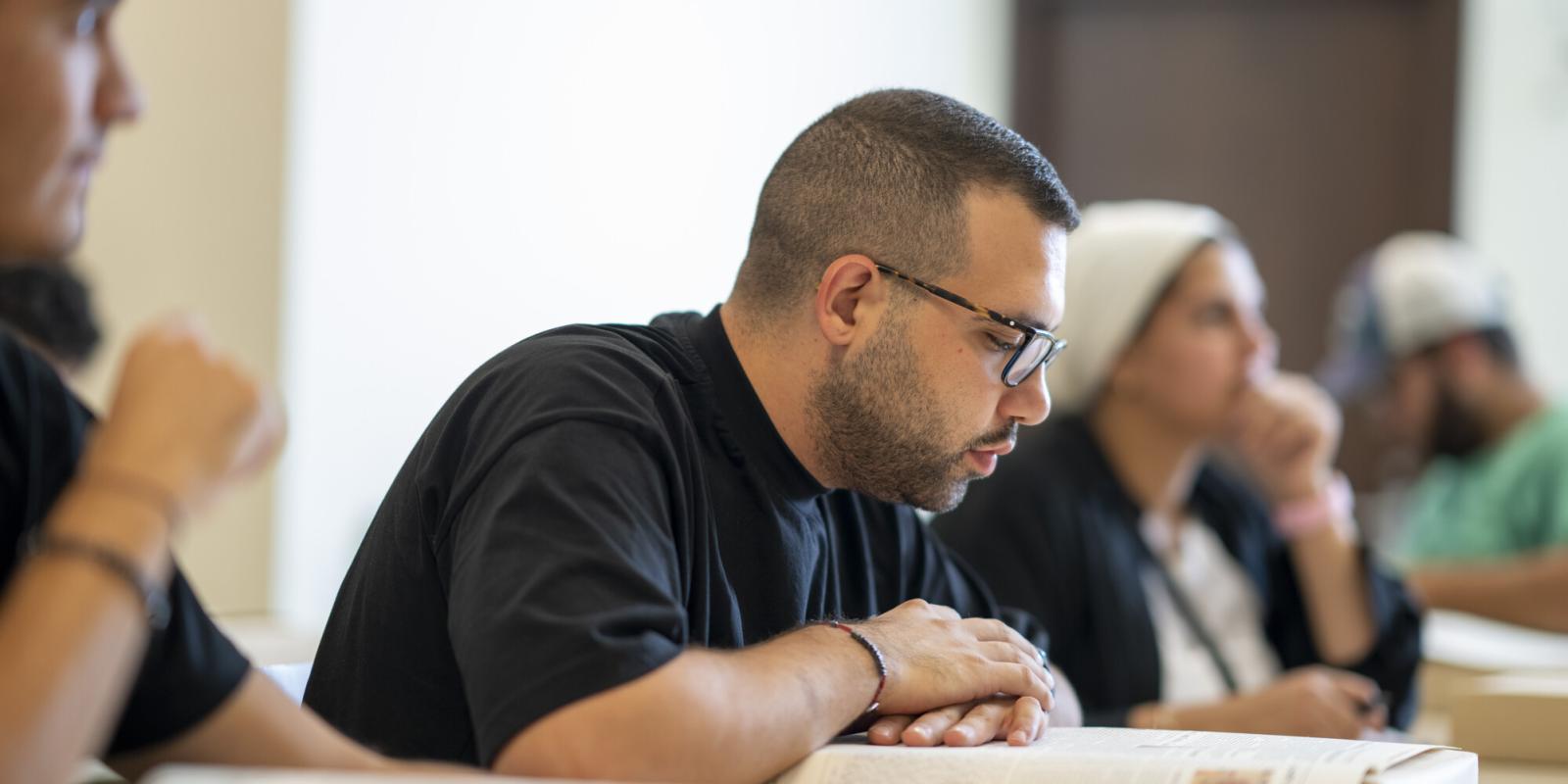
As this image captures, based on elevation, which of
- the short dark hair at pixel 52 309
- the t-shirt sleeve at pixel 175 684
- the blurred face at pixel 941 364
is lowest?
the short dark hair at pixel 52 309

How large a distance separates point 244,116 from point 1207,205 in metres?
3.33

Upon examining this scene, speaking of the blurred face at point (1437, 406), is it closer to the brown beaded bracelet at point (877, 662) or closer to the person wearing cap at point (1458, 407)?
A: the person wearing cap at point (1458, 407)

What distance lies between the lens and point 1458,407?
3559mm

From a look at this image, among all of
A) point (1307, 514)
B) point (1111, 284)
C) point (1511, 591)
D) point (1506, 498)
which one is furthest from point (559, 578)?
point (1506, 498)

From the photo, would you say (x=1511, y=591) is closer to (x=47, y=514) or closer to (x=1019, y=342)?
(x=1019, y=342)

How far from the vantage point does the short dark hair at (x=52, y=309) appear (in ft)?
8.49

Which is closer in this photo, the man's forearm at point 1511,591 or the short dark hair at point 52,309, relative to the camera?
the short dark hair at point 52,309

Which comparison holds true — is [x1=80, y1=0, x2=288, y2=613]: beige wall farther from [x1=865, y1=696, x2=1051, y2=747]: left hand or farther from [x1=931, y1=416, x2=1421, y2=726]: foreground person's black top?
[x1=865, y1=696, x2=1051, y2=747]: left hand

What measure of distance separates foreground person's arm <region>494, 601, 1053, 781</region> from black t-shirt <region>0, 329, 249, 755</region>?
0.20 meters

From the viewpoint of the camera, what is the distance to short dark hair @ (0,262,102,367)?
259 centimetres

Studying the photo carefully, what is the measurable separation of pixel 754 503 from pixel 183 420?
24.3 inches

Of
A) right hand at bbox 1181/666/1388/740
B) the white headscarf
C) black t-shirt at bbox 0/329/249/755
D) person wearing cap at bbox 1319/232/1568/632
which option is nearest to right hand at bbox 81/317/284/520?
black t-shirt at bbox 0/329/249/755

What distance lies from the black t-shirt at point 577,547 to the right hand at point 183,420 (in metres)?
0.23

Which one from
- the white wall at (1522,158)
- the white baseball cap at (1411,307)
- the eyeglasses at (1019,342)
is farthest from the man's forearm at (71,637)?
the white wall at (1522,158)
